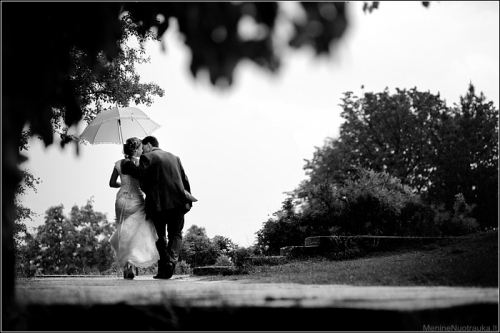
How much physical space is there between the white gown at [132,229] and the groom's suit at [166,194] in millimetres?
196

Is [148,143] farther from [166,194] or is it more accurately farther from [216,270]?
[216,270]

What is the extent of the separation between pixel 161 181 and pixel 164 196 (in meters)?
0.26

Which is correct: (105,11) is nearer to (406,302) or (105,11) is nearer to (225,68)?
(225,68)

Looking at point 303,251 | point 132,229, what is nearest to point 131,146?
point 132,229

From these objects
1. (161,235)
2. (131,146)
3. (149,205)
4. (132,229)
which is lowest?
(161,235)

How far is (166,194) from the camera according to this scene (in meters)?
10.7

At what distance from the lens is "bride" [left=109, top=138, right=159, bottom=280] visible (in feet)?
35.7

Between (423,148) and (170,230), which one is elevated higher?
(423,148)

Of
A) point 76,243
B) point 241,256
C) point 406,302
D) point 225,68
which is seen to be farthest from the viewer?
point 76,243

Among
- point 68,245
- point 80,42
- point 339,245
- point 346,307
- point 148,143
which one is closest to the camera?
point 346,307

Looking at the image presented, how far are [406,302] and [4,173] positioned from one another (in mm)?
2739

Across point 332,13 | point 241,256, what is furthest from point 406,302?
point 241,256

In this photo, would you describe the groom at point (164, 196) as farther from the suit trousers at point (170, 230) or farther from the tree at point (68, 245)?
the tree at point (68, 245)

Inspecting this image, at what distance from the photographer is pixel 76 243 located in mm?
44625
